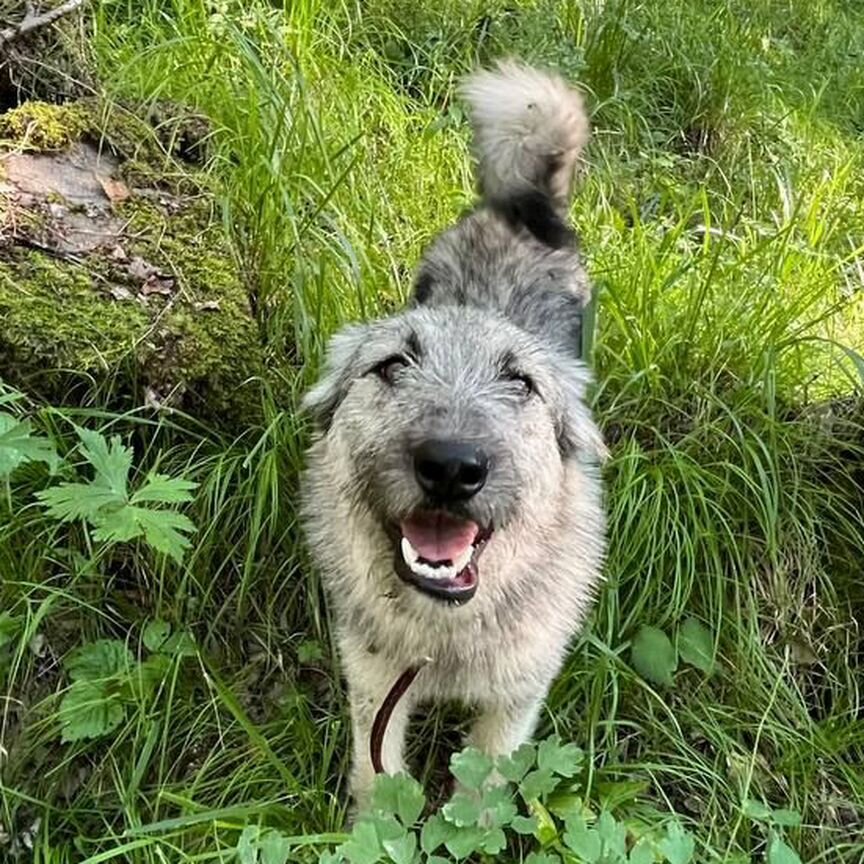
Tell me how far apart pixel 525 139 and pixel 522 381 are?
119cm

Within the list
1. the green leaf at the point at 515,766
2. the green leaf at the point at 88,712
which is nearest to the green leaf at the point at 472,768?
the green leaf at the point at 515,766

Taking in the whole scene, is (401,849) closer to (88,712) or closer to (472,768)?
(472,768)

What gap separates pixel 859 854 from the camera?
8.68 feet

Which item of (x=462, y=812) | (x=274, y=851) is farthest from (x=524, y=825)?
(x=274, y=851)

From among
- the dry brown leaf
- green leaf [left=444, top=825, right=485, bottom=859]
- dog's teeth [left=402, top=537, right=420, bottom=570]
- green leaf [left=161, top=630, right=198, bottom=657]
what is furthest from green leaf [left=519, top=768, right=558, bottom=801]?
the dry brown leaf

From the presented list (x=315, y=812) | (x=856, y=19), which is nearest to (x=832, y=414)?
(x=315, y=812)

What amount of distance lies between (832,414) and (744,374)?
0.30 m

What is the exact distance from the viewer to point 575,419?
2.57m

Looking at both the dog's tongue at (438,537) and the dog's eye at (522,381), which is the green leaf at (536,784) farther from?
the dog's eye at (522,381)

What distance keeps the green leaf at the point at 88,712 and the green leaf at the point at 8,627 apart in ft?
0.67

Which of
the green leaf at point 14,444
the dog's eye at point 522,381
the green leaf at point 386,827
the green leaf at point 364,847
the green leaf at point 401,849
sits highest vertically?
the dog's eye at point 522,381

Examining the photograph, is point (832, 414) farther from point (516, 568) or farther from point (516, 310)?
point (516, 568)

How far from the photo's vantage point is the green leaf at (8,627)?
2686 millimetres

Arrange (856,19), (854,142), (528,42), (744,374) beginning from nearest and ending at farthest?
(744,374), (528,42), (854,142), (856,19)
